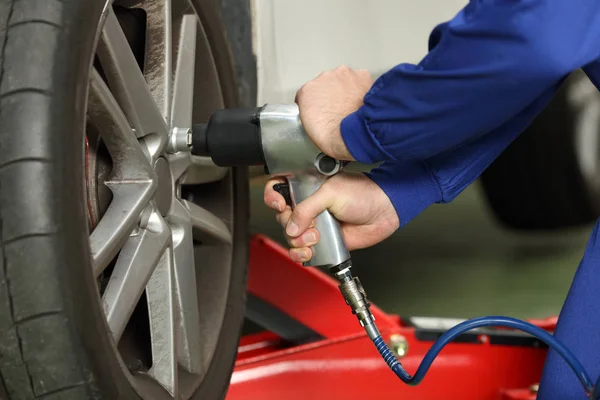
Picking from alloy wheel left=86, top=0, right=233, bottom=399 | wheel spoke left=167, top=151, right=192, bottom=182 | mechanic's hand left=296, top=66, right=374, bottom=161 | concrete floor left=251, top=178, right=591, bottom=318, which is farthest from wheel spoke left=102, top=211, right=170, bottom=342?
concrete floor left=251, top=178, right=591, bottom=318

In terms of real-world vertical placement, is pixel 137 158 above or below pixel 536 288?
above

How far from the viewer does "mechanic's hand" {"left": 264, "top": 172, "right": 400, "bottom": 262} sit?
0.95 meters

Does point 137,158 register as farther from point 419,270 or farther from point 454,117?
point 419,270

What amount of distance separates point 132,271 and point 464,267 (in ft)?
5.38

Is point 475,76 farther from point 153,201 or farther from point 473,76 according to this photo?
→ point 153,201

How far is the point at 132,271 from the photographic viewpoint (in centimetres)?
90

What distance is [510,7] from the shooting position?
67 cm

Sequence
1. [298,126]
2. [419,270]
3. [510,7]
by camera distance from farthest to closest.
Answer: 1. [419,270]
2. [298,126]
3. [510,7]

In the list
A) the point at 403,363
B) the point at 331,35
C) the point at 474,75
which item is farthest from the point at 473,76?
the point at 331,35

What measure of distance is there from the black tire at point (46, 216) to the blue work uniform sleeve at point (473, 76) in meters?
0.32

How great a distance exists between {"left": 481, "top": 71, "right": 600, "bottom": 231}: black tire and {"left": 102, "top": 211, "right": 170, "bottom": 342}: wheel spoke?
1.40 metres

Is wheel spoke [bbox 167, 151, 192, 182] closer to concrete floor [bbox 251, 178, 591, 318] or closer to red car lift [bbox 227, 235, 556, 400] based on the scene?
red car lift [bbox 227, 235, 556, 400]

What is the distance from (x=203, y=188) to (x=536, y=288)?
128cm

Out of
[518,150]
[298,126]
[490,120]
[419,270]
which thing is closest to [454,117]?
[490,120]
